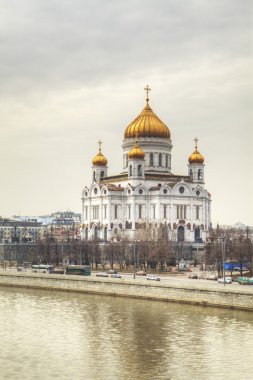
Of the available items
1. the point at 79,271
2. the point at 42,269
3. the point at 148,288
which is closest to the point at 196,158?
the point at 42,269

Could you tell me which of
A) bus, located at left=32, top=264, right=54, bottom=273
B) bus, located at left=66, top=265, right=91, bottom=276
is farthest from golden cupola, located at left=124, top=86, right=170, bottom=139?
bus, located at left=66, top=265, right=91, bottom=276

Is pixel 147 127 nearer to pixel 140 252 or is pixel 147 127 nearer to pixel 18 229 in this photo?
pixel 140 252

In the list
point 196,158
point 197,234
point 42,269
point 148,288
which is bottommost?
point 148,288

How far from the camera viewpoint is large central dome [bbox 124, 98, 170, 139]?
3711 inches

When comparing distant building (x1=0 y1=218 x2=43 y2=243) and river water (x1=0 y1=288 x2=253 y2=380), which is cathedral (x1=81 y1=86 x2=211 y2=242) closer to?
river water (x1=0 y1=288 x2=253 y2=380)

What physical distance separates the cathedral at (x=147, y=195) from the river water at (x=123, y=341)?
4173cm

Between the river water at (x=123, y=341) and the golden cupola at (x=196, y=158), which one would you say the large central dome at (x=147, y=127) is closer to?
the golden cupola at (x=196, y=158)

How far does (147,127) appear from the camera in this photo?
310 feet

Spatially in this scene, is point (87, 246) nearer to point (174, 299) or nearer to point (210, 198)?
point (210, 198)

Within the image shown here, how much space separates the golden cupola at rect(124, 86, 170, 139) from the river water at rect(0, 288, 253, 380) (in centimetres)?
4804

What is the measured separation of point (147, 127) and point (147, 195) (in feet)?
28.6

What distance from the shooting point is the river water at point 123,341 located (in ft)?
92.5

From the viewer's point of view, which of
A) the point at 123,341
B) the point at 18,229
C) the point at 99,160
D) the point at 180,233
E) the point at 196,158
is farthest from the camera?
the point at 18,229

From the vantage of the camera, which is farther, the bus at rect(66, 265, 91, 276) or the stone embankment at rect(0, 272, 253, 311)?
the bus at rect(66, 265, 91, 276)
